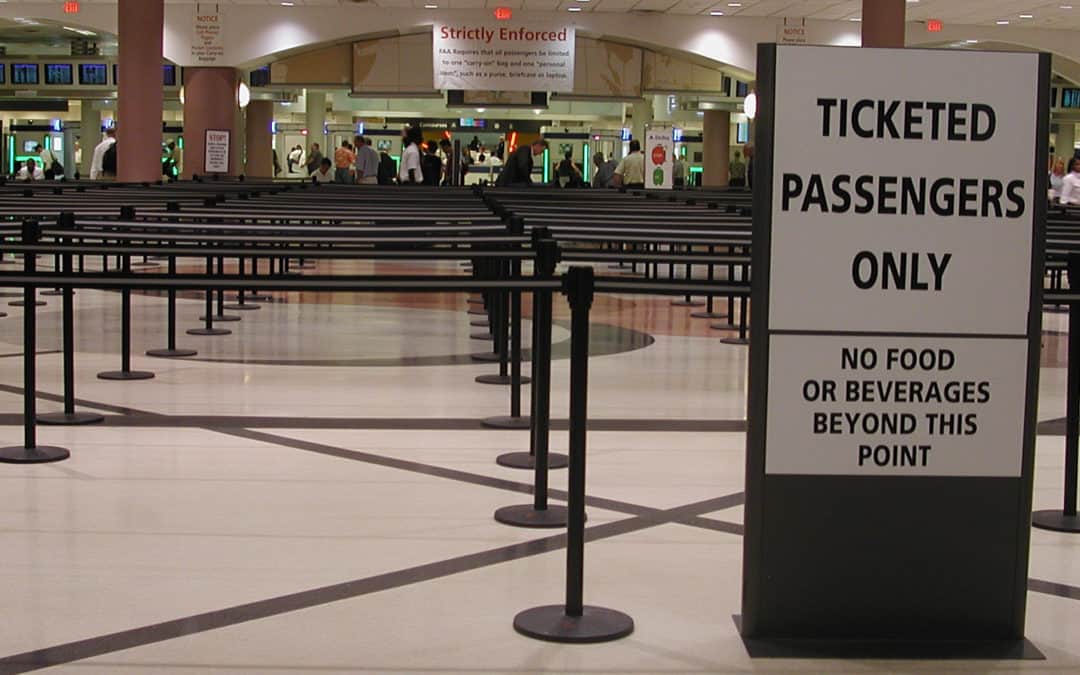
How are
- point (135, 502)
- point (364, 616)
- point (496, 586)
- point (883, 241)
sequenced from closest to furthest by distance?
point (883, 241)
point (364, 616)
point (496, 586)
point (135, 502)

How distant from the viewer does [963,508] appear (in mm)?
2727

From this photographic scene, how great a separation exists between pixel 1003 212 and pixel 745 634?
1.03m

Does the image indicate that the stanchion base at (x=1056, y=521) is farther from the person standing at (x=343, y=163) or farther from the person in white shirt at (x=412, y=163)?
the person standing at (x=343, y=163)

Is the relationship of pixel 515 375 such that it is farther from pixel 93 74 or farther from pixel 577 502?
pixel 93 74

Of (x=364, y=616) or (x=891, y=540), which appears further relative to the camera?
(x=364, y=616)

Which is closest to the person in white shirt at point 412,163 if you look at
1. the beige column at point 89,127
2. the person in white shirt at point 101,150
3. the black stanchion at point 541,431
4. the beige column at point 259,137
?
the person in white shirt at point 101,150

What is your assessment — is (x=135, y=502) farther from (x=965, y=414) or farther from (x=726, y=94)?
(x=726, y=94)

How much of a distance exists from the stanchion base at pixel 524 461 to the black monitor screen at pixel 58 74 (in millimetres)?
29043

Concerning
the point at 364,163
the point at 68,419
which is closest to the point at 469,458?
the point at 68,419

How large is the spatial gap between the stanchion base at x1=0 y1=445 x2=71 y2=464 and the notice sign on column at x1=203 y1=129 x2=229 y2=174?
19.5 meters

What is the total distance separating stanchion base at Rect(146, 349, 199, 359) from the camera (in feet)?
24.3

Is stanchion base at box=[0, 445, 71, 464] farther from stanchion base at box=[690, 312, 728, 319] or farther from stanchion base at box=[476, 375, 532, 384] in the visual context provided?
stanchion base at box=[690, 312, 728, 319]

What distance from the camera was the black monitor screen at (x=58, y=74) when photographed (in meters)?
30.9

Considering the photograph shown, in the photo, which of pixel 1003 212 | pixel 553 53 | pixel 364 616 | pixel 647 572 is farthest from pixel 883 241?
pixel 553 53
